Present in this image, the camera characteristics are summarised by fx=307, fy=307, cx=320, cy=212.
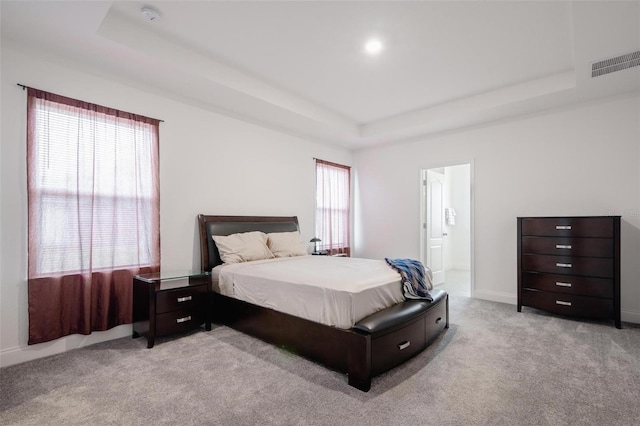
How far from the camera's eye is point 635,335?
3.05 m

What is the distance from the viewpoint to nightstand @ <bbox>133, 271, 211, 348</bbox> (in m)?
2.79

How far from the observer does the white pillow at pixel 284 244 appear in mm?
4113

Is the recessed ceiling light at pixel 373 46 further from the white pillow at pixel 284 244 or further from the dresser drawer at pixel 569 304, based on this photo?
the dresser drawer at pixel 569 304

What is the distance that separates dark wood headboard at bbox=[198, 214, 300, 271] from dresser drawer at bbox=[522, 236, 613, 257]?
3187 mm

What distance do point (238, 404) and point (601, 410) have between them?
2210 mm

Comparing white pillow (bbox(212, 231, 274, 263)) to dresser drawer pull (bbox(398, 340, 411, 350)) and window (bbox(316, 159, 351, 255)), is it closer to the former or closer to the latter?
window (bbox(316, 159, 351, 255))

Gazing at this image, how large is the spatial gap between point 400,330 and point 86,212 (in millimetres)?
2950

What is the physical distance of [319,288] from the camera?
2.42 meters

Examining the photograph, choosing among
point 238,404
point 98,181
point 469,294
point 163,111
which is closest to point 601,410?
point 238,404

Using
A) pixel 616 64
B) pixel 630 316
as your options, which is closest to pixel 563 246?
pixel 630 316

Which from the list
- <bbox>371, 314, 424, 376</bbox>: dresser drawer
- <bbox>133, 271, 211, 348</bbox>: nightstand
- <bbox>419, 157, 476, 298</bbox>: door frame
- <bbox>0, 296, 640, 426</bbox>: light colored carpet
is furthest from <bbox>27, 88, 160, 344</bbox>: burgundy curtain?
<bbox>419, 157, 476, 298</bbox>: door frame

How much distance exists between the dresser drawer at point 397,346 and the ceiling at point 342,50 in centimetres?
252

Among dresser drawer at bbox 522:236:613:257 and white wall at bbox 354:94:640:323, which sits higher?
white wall at bbox 354:94:640:323

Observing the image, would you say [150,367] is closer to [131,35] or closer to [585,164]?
[131,35]
